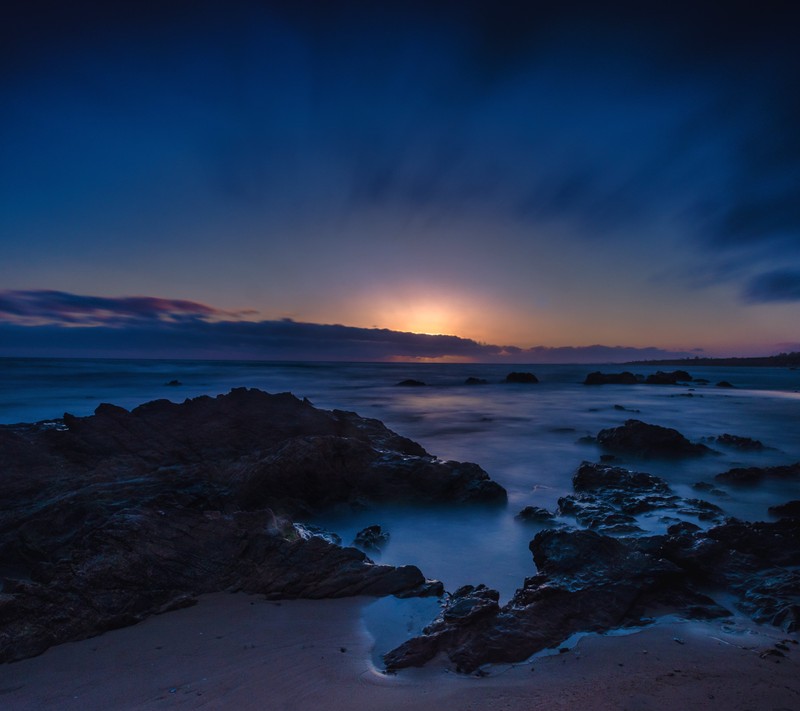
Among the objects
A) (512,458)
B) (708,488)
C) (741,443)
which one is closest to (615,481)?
(708,488)

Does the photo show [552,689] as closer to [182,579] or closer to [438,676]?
[438,676]

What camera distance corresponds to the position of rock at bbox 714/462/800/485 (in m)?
8.65

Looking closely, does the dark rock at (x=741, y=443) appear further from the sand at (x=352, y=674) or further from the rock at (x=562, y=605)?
the sand at (x=352, y=674)

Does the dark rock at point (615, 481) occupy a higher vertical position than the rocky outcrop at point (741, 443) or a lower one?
higher

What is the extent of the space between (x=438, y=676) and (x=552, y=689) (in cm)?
80

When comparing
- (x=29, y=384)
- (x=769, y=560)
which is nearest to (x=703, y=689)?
(x=769, y=560)

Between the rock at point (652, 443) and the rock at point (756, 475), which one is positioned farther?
the rock at point (652, 443)

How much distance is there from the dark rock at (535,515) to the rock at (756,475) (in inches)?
184

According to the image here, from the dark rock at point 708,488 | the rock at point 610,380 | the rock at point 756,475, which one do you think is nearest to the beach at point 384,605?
the dark rock at point 708,488

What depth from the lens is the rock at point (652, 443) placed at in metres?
11.0

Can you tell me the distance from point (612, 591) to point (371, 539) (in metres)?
3.10

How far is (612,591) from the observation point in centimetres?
404

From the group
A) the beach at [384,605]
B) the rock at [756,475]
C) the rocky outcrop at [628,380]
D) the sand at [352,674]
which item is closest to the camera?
the sand at [352,674]

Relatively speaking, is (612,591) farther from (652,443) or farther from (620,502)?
(652,443)
